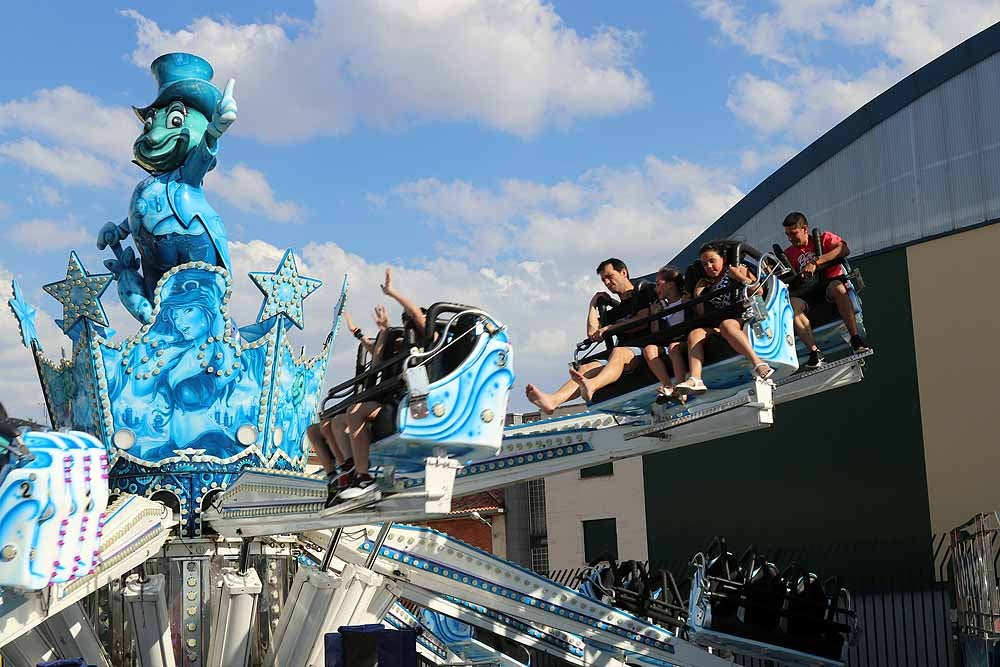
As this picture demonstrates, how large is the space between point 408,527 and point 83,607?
329 cm

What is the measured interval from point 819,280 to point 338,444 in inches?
178

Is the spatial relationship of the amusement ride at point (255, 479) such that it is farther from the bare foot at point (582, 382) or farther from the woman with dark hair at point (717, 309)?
the bare foot at point (582, 382)

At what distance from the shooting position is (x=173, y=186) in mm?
14281

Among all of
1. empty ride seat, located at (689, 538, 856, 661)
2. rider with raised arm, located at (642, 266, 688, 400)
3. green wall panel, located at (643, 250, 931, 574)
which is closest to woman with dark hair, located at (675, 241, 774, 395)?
rider with raised arm, located at (642, 266, 688, 400)

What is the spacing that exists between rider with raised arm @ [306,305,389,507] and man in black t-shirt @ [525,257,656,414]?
149cm

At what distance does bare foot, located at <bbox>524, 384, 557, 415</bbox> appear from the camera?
9320 mm

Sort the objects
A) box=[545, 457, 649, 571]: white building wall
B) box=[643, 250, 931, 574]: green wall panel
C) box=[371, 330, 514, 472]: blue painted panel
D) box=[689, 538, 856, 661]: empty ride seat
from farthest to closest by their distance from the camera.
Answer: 1. box=[545, 457, 649, 571]: white building wall
2. box=[643, 250, 931, 574]: green wall panel
3. box=[689, 538, 856, 661]: empty ride seat
4. box=[371, 330, 514, 472]: blue painted panel

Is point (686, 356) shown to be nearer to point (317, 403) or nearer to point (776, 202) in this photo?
point (317, 403)

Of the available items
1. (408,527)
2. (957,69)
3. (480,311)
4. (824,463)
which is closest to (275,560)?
(408,527)

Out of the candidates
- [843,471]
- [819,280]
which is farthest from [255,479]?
[843,471]

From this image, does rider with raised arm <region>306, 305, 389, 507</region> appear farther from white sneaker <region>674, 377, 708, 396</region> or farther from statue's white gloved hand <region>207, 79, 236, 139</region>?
statue's white gloved hand <region>207, 79, 236, 139</region>

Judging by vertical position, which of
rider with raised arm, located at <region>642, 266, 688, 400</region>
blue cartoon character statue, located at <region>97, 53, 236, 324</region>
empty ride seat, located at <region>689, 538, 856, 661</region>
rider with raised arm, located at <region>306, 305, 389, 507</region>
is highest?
blue cartoon character statue, located at <region>97, 53, 236, 324</region>

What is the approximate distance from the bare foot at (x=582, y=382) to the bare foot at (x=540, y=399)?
683 mm

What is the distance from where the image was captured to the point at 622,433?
1124 centimetres
